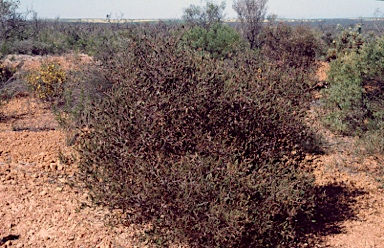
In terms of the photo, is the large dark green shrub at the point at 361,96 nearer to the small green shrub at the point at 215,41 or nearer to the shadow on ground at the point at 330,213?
the shadow on ground at the point at 330,213

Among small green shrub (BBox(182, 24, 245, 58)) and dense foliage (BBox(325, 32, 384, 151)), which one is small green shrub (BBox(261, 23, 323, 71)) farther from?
dense foliage (BBox(325, 32, 384, 151))

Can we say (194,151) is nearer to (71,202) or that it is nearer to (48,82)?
(71,202)

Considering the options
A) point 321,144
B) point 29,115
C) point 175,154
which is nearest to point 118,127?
point 175,154

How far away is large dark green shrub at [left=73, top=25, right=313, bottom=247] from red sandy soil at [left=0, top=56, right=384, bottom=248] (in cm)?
45

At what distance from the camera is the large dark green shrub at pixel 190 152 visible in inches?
126

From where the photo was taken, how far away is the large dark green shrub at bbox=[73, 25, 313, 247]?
3191 millimetres

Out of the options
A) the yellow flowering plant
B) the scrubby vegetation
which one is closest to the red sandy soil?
the scrubby vegetation

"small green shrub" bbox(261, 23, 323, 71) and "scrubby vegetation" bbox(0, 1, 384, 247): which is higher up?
"small green shrub" bbox(261, 23, 323, 71)

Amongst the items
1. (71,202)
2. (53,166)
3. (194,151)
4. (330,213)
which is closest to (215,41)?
(53,166)

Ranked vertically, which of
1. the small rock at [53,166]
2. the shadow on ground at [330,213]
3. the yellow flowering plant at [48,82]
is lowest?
the shadow on ground at [330,213]

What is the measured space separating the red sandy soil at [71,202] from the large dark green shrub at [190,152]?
1.47 ft

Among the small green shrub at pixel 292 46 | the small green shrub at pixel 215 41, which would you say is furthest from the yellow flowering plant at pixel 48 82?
the small green shrub at pixel 292 46

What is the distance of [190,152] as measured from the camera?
3.58m

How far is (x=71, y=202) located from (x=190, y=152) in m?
1.75
